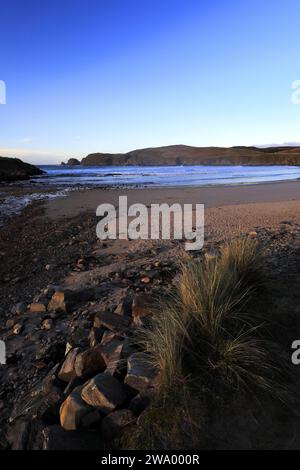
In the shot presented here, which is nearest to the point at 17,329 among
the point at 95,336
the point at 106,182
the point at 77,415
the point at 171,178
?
the point at 95,336

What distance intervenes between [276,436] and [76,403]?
60.6 inches

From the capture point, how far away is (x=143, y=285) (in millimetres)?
6117

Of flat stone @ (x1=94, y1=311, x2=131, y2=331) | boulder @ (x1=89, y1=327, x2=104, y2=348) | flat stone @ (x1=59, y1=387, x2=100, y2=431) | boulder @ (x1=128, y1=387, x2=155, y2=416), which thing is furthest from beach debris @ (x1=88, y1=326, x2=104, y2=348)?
boulder @ (x1=128, y1=387, x2=155, y2=416)

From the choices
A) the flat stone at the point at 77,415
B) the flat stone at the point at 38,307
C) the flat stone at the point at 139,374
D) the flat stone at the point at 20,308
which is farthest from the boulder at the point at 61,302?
the flat stone at the point at 77,415

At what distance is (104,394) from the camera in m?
3.12

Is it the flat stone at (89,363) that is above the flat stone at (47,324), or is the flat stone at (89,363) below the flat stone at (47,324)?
above

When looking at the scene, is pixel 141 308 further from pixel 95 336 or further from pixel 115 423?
pixel 115 423

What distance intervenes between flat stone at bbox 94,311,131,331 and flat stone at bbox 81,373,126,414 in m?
1.14

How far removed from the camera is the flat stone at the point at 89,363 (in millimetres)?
3689

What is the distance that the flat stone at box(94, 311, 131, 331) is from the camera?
446cm

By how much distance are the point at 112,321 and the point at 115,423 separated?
5.57ft

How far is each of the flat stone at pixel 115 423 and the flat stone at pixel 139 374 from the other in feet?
0.94

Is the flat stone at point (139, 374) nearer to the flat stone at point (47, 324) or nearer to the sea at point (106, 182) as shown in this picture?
the flat stone at point (47, 324)
